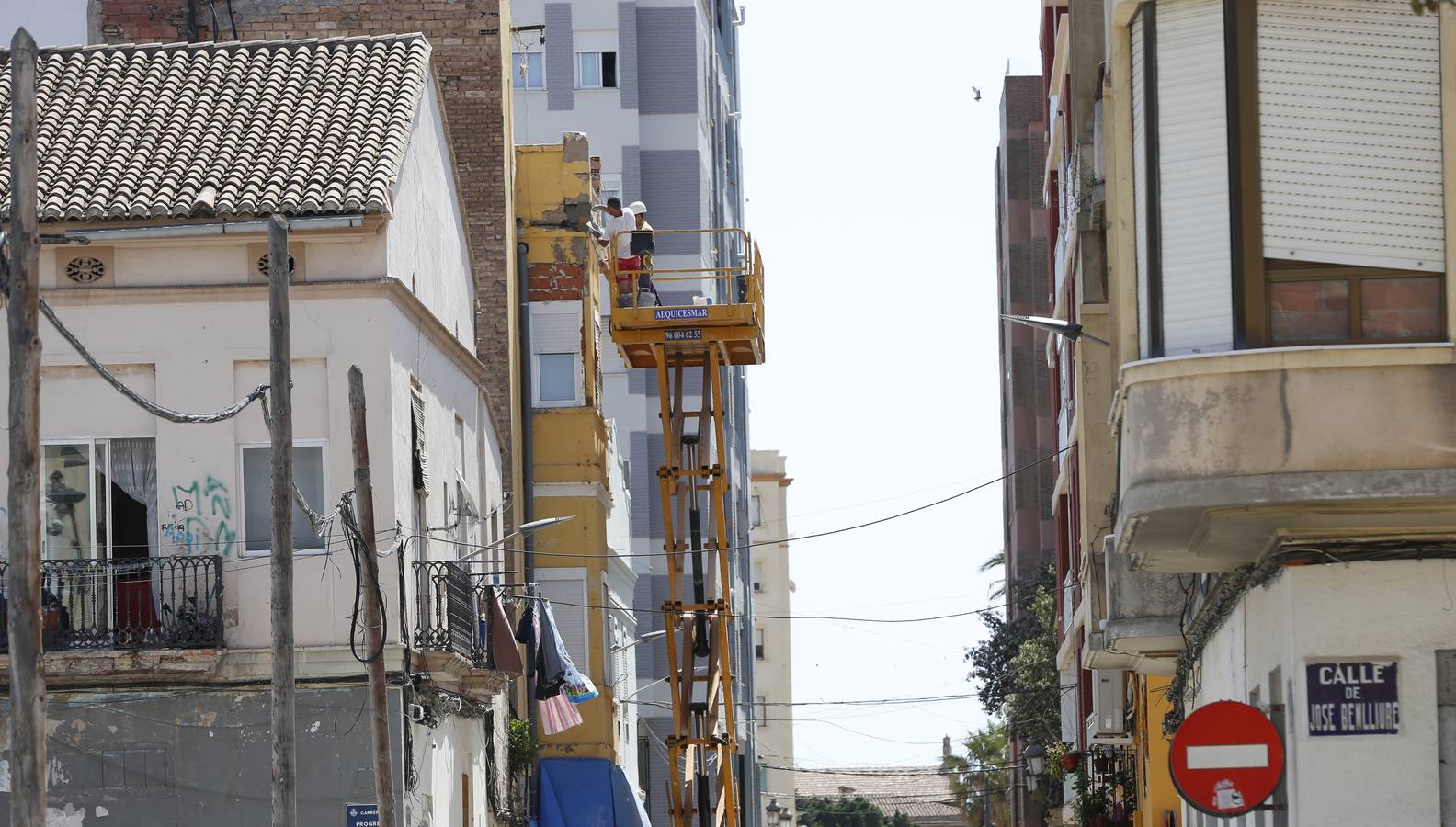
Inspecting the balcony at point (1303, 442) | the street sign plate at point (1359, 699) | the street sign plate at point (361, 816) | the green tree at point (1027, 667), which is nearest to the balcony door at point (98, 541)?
the street sign plate at point (361, 816)

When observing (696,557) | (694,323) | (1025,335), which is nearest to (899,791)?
(1025,335)

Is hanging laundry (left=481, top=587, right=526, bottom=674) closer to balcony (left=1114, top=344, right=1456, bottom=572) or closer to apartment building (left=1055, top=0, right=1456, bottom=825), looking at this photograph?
apartment building (left=1055, top=0, right=1456, bottom=825)

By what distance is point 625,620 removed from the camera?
135ft

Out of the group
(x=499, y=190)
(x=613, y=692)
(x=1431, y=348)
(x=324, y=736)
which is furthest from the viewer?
(x=613, y=692)

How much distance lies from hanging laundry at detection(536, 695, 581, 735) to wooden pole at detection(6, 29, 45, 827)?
18.4 meters

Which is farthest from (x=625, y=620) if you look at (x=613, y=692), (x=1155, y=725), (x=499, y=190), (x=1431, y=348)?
(x=1431, y=348)

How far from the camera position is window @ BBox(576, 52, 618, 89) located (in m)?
59.7

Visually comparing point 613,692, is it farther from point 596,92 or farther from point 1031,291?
point 1031,291

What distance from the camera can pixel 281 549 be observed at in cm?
1858

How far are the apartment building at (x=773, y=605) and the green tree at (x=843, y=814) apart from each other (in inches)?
49.4

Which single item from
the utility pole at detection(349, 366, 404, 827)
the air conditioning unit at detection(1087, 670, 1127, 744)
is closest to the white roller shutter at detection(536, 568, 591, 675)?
the air conditioning unit at detection(1087, 670, 1127, 744)

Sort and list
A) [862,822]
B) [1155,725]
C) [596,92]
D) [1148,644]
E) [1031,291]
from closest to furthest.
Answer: [1148,644], [1155,725], [596,92], [1031,291], [862,822]

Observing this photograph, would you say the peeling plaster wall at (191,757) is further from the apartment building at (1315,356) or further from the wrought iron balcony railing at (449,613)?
the apartment building at (1315,356)

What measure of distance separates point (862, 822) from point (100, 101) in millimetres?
72725
